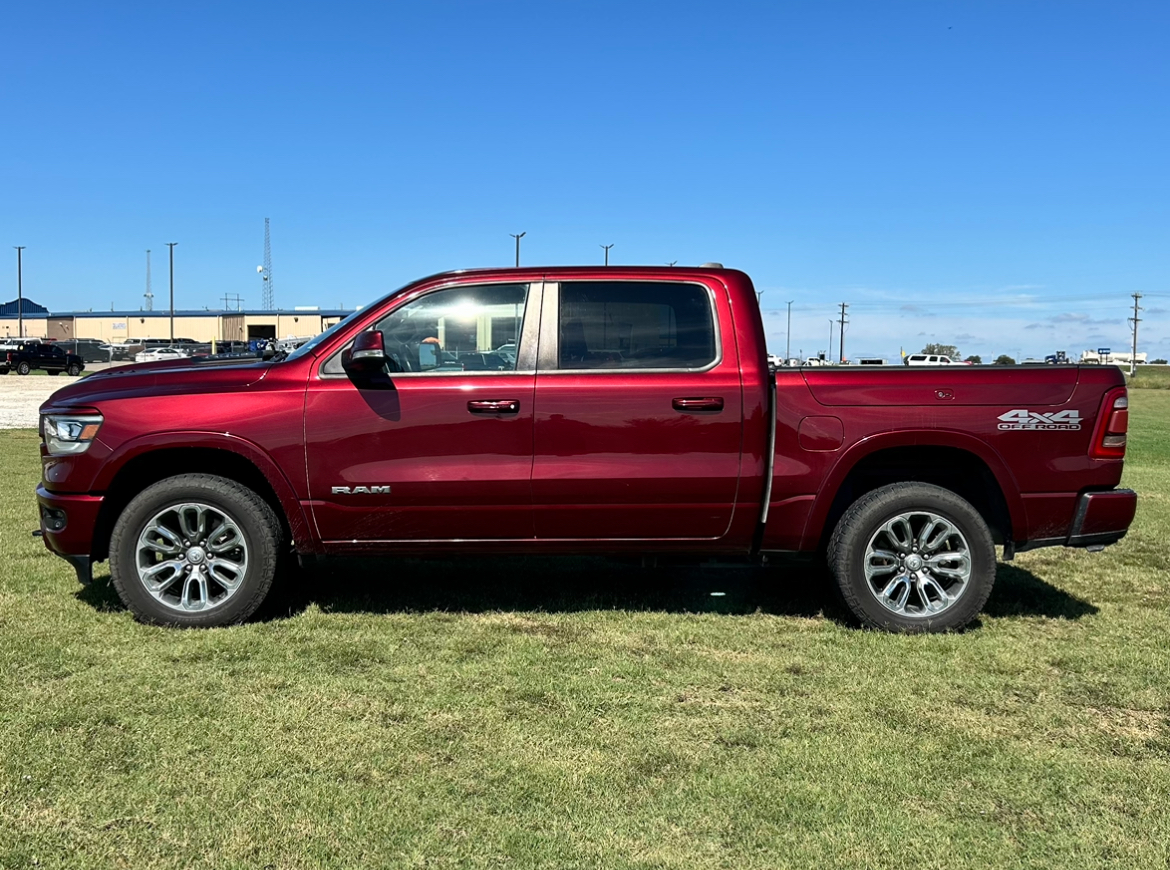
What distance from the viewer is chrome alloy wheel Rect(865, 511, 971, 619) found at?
5355 millimetres

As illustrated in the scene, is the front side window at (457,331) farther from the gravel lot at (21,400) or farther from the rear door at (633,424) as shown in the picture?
the gravel lot at (21,400)

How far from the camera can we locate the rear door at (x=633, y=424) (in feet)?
17.1

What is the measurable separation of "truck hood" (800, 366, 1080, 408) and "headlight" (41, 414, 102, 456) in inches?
144

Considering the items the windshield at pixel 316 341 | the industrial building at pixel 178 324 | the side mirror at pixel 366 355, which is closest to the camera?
the side mirror at pixel 366 355

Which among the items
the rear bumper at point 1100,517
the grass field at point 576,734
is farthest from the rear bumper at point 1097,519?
the grass field at point 576,734

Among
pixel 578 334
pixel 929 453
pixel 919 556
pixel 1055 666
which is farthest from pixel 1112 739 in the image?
pixel 578 334

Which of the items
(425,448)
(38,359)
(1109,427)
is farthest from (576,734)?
(38,359)

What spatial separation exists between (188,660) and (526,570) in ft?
8.20

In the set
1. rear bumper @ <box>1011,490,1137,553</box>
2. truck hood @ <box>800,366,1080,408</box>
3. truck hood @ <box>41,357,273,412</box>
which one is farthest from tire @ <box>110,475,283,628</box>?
rear bumper @ <box>1011,490,1137,553</box>

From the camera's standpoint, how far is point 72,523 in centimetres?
528

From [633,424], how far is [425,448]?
106 cm

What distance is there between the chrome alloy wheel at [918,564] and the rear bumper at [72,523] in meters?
4.01

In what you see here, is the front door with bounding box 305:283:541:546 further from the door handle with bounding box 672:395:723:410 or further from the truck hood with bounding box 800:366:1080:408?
the truck hood with bounding box 800:366:1080:408

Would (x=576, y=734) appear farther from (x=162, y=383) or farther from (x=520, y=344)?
(x=162, y=383)
